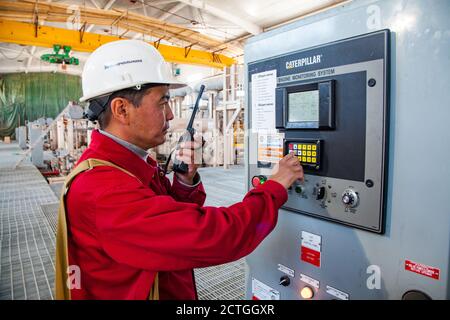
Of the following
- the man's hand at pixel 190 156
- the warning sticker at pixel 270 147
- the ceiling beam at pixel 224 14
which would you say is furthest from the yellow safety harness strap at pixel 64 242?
the ceiling beam at pixel 224 14

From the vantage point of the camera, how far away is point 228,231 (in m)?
0.78

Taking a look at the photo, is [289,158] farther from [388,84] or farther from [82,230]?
[82,230]

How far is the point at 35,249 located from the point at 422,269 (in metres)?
3.16

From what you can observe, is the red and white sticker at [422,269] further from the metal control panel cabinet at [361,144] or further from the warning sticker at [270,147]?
the warning sticker at [270,147]

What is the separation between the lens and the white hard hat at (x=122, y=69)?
1048 mm

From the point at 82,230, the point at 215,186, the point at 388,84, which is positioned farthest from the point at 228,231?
the point at 215,186

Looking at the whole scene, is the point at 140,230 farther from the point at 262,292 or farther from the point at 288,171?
the point at 262,292

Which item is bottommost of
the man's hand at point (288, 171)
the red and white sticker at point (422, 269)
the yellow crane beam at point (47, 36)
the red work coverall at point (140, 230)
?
the red and white sticker at point (422, 269)

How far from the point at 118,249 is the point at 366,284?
2.46 feet

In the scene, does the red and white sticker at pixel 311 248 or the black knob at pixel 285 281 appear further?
the black knob at pixel 285 281

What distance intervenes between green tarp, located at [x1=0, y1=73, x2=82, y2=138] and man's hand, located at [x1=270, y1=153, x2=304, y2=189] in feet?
69.6

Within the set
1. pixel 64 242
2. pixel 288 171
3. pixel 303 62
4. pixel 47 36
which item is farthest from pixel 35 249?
pixel 47 36

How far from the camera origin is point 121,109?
1.02 metres

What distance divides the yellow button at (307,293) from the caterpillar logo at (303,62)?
809mm
